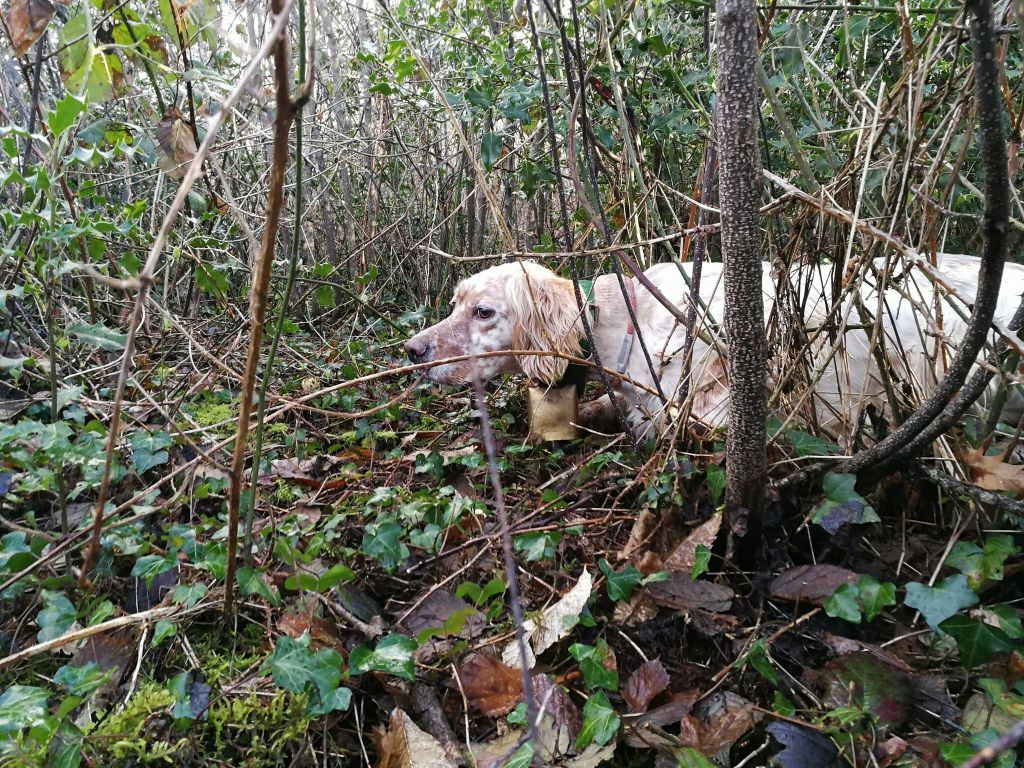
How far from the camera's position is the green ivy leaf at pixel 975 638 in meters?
1.24

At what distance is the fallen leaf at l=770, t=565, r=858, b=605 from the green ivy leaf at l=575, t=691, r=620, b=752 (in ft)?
1.69

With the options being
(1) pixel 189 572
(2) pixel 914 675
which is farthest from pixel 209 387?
(2) pixel 914 675

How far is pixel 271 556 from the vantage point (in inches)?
64.7

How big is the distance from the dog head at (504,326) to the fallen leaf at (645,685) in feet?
5.44

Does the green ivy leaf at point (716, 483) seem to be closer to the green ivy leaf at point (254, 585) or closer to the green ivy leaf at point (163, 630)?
the green ivy leaf at point (254, 585)

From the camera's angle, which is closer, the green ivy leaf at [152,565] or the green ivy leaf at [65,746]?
the green ivy leaf at [65,746]

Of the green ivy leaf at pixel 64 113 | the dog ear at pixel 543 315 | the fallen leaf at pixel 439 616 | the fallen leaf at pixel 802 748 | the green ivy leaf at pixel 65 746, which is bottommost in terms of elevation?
the fallen leaf at pixel 802 748

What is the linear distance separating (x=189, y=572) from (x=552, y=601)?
3.10 feet

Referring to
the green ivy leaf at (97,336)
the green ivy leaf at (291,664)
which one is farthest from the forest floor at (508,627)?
the green ivy leaf at (97,336)

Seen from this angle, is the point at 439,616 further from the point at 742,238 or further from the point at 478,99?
the point at 478,99

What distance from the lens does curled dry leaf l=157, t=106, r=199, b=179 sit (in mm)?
2045

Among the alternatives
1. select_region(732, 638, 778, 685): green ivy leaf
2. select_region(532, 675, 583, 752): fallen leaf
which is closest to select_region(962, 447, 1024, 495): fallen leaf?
select_region(732, 638, 778, 685): green ivy leaf

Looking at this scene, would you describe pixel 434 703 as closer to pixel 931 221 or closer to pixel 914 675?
pixel 914 675

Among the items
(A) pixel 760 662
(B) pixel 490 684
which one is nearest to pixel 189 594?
(B) pixel 490 684
